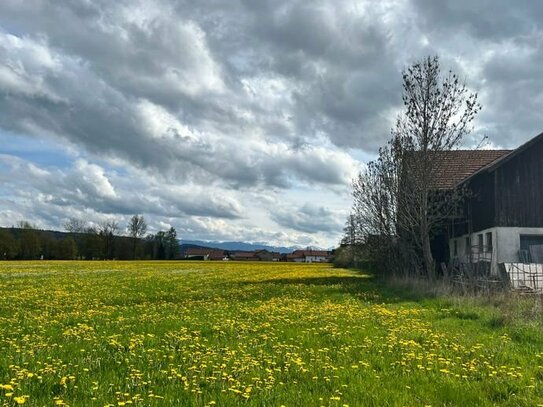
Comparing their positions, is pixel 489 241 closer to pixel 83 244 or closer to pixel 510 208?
pixel 510 208

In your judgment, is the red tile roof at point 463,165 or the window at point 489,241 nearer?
the window at point 489,241

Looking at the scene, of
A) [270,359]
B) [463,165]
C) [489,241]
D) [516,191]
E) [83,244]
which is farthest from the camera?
[83,244]

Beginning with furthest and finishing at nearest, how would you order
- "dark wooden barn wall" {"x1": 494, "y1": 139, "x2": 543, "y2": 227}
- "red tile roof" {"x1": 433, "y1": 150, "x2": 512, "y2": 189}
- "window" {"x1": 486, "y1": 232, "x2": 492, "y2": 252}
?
"red tile roof" {"x1": 433, "y1": 150, "x2": 512, "y2": 189} < "window" {"x1": 486, "y1": 232, "x2": 492, "y2": 252} < "dark wooden barn wall" {"x1": 494, "y1": 139, "x2": 543, "y2": 227}

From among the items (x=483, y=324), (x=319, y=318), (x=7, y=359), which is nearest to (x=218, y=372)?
(x=7, y=359)

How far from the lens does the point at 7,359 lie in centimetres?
808

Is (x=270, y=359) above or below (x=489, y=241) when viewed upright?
below

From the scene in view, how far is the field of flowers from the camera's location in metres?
6.32

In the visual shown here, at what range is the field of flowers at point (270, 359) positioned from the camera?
6324 millimetres

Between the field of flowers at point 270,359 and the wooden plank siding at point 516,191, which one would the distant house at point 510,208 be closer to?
the wooden plank siding at point 516,191

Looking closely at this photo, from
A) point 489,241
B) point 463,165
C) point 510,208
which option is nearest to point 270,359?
point 510,208

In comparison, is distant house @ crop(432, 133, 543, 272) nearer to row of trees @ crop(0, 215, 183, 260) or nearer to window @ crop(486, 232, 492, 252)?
window @ crop(486, 232, 492, 252)

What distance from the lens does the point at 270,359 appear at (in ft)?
27.4

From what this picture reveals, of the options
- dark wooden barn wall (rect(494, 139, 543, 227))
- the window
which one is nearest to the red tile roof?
dark wooden barn wall (rect(494, 139, 543, 227))

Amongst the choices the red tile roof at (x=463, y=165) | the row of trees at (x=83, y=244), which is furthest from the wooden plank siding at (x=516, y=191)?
the row of trees at (x=83, y=244)
